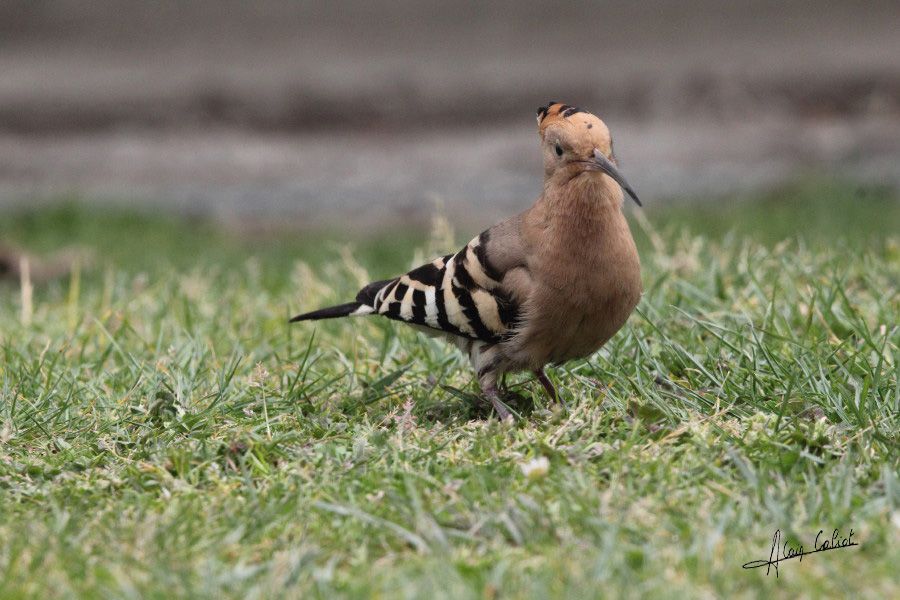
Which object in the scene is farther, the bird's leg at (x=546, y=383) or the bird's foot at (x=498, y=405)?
the bird's leg at (x=546, y=383)

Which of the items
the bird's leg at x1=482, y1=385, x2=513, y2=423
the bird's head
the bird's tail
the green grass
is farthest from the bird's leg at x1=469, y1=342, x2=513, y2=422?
the bird's head

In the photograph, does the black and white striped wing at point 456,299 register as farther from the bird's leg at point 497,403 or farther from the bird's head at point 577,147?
the bird's head at point 577,147

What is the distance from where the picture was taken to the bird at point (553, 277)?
347 cm

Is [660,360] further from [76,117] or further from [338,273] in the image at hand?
[76,117]

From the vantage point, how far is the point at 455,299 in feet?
12.1

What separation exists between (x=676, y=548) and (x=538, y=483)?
45cm

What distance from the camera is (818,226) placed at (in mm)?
7094

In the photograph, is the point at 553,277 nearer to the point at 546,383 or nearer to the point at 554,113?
the point at 546,383

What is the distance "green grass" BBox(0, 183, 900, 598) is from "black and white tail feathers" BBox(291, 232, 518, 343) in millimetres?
239

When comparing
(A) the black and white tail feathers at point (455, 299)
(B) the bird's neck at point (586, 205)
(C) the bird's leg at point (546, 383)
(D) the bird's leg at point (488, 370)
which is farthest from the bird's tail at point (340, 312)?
(B) the bird's neck at point (586, 205)

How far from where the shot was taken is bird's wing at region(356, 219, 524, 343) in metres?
3.60

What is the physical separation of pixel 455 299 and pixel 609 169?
0.63 meters

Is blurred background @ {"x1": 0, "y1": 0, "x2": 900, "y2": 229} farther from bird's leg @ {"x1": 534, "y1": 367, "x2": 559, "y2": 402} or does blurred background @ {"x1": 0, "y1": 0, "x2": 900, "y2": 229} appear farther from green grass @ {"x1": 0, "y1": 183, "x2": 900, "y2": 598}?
bird's leg @ {"x1": 534, "y1": 367, "x2": 559, "y2": 402}

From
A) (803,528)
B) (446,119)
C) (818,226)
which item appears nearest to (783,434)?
(803,528)
